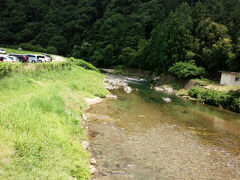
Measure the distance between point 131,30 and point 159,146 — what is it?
76.5 meters

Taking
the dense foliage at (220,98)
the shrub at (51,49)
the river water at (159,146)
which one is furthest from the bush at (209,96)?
the shrub at (51,49)

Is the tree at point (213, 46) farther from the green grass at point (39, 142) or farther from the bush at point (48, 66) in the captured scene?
the green grass at point (39, 142)

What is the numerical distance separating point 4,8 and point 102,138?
379 ft

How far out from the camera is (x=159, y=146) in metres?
12.9

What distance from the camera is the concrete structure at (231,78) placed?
127ft

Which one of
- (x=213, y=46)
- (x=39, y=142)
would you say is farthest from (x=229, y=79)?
(x=39, y=142)

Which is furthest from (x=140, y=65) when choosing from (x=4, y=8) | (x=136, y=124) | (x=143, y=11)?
(x=4, y=8)

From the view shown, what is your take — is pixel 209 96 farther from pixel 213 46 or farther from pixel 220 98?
pixel 213 46

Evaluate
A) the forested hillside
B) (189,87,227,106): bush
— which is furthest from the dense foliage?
the forested hillside

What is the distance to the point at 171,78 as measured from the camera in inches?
1951

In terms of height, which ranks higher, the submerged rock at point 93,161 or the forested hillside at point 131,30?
the forested hillside at point 131,30

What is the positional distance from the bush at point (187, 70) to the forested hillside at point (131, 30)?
2714 mm

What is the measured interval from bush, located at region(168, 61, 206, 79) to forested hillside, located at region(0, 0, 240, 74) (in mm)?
2714

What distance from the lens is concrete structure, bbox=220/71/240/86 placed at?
127ft
